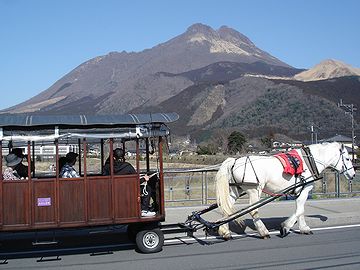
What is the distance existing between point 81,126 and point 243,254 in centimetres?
347

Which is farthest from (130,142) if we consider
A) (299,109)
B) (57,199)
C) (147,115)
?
(299,109)

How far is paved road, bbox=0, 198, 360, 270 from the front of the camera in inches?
319

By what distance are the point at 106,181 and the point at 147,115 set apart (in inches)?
52.0

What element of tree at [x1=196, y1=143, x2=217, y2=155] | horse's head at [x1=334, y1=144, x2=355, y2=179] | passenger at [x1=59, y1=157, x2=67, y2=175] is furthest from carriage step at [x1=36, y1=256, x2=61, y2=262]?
tree at [x1=196, y1=143, x2=217, y2=155]

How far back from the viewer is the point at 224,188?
32.6ft

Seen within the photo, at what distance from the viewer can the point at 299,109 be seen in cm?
10100

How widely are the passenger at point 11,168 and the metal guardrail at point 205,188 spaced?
5858 mm

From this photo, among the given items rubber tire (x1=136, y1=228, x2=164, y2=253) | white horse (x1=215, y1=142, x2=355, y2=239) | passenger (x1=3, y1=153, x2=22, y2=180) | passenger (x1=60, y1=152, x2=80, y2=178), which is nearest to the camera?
passenger (x1=3, y1=153, x2=22, y2=180)

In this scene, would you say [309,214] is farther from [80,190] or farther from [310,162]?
[80,190]

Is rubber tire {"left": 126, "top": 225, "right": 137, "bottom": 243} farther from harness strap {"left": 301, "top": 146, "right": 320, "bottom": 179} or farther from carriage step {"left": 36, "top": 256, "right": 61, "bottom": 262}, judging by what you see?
harness strap {"left": 301, "top": 146, "right": 320, "bottom": 179}

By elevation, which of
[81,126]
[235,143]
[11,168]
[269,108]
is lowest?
[11,168]

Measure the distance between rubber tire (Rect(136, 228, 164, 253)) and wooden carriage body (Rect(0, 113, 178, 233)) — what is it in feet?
0.94

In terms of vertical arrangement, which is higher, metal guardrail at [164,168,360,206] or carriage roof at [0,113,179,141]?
carriage roof at [0,113,179,141]

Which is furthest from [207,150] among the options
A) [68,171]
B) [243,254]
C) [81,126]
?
[81,126]
